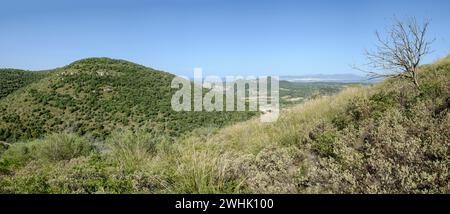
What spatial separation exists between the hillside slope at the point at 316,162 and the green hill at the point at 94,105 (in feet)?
52.7

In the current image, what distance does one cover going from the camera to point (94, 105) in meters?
34.1

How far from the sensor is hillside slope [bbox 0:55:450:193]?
3.35 metres

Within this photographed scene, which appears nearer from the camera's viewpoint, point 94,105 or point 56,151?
point 56,151

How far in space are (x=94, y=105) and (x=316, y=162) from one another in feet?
107

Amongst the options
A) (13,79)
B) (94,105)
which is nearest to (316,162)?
(94,105)

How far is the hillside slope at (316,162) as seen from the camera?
11.0 feet

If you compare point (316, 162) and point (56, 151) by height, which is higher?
point (316, 162)

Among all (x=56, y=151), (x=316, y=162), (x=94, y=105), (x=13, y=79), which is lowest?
(x=94, y=105)

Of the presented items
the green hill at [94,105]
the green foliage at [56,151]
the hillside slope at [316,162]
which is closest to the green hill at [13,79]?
the green hill at [94,105]

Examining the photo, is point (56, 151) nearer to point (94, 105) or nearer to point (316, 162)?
point (316, 162)

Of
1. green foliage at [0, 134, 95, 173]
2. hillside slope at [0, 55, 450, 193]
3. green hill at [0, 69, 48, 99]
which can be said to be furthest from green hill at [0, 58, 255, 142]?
hillside slope at [0, 55, 450, 193]

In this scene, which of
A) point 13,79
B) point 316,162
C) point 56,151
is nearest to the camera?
point 316,162
